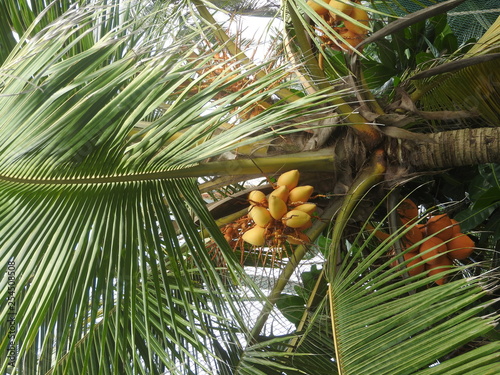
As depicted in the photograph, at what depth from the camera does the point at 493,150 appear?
3.03 feet

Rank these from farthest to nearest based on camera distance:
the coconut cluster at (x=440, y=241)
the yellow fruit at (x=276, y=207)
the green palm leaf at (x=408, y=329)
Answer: the coconut cluster at (x=440, y=241)
the yellow fruit at (x=276, y=207)
the green palm leaf at (x=408, y=329)

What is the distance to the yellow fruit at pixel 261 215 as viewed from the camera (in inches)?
33.8

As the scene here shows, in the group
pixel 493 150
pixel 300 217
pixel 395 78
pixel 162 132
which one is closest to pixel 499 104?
pixel 493 150

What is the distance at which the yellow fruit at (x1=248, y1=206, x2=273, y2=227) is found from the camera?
0.86 m

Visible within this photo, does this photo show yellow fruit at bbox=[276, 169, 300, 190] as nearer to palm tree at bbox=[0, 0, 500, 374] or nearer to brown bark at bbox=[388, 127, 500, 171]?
palm tree at bbox=[0, 0, 500, 374]

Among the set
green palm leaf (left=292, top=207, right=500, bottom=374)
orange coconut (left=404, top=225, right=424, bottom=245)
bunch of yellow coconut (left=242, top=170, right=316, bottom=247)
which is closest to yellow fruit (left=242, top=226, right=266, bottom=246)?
bunch of yellow coconut (left=242, top=170, right=316, bottom=247)

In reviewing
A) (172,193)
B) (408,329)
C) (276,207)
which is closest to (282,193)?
(276,207)

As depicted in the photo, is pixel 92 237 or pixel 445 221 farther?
pixel 445 221

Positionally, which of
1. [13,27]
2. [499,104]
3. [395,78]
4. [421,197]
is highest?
[13,27]

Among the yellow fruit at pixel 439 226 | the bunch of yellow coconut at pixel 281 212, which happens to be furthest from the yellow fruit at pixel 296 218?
the yellow fruit at pixel 439 226

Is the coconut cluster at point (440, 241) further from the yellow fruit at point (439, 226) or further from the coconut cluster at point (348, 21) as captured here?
the coconut cluster at point (348, 21)

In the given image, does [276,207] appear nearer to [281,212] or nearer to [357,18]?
[281,212]

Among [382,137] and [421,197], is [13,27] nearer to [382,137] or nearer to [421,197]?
[382,137]

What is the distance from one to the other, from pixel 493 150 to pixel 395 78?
1.58 ft
